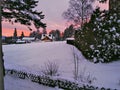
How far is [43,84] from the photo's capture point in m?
13.1

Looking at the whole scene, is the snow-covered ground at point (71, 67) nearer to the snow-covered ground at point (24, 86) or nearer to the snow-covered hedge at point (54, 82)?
the snow-covered hedge at point (54, 82)

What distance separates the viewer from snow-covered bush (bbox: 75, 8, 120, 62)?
62.1ft

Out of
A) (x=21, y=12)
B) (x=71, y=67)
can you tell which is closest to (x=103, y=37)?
(x=71, y=67)

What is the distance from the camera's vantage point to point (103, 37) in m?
19.3

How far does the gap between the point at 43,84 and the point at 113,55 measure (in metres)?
7.35

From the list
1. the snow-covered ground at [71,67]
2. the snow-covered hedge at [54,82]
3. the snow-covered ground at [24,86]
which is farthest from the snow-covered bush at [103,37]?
the snow-covered ground at [24,86]

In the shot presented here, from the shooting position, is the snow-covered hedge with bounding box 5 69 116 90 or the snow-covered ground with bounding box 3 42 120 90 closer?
the snow-covered hedge with bounding box 5 69 116 90

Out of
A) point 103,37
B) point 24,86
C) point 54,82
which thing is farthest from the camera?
point 103,37

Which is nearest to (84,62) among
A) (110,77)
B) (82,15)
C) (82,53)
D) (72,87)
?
(82,53)

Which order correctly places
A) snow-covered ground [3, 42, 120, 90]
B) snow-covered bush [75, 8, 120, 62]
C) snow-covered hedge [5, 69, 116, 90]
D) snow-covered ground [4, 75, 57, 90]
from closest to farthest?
1. snow-covered hedge [5, 69, 116, 90]
2. snow-covered ground [4, 75, 57, 90]
3. snow-covered ground [3, 42, 120, 90]
4. snow-covered bush [75, 8, 120, 62]

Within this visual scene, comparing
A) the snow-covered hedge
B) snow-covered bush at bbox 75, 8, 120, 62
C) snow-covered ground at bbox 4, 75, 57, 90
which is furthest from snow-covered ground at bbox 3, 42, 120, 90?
snow-covered ground at bbox 4, 75, 57, 90

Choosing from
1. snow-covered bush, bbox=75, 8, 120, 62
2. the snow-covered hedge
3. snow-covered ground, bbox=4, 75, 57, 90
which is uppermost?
snow-covered bush, bbox=75, 8, 120, 62

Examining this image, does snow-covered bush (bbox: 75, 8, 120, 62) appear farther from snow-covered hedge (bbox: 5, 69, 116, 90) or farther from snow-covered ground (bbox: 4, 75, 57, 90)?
snow-covered ground (bbox: 4, 75, 57, 90)

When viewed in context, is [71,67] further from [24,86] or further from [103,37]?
[24,86]
